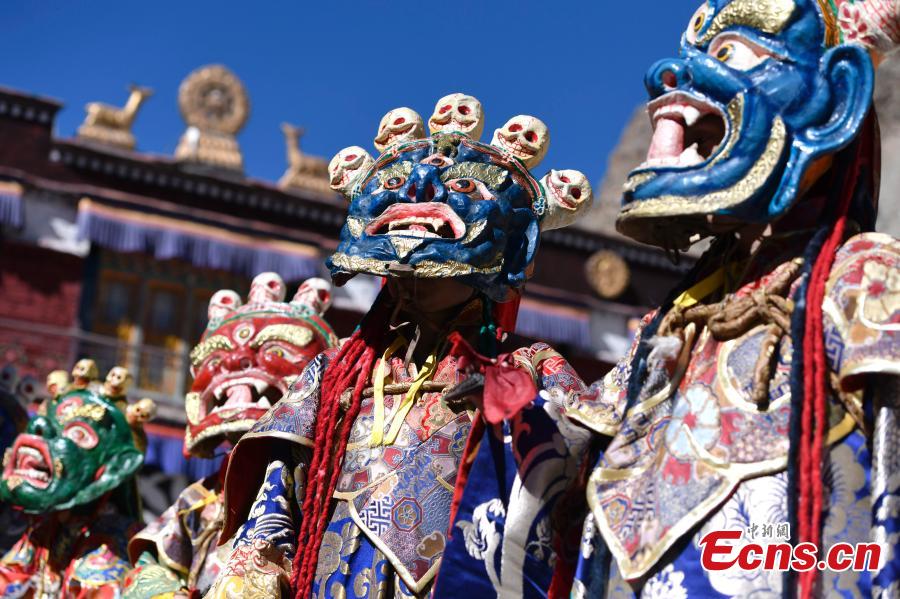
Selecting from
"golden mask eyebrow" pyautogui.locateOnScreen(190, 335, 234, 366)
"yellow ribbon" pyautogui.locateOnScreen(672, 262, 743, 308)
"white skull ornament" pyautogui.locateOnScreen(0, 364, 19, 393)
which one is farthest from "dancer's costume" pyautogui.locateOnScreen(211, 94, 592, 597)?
"white skull ornament" pyautogui.locateOnScreen(0, 364, 19, 393)

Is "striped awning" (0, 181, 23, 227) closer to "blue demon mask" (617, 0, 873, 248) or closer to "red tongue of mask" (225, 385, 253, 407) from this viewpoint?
"red tongue of mask" (225, 385, 253, 407)

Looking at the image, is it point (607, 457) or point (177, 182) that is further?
point (177, 182)

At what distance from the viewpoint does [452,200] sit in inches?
159

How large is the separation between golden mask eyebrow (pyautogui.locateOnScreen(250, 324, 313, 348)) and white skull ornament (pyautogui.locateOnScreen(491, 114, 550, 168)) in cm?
131

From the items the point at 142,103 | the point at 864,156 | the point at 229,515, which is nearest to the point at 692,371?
the point at 864,156

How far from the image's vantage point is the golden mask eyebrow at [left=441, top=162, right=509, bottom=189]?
414 centimetres

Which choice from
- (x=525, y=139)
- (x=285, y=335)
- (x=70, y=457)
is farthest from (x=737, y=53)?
(x=70, y=457)

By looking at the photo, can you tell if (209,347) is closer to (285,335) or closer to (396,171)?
(285,335)

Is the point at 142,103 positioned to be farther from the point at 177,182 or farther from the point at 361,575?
the point at 361,575

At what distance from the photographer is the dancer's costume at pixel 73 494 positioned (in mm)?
6047

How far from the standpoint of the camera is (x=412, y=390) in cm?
409

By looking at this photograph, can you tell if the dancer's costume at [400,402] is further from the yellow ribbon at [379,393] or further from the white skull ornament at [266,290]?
the white skull ornament at [266,290]

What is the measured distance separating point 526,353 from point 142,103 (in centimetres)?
1686

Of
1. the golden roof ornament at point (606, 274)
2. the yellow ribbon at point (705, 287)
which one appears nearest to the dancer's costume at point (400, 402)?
the yellow ribbon at point (705, 287)
